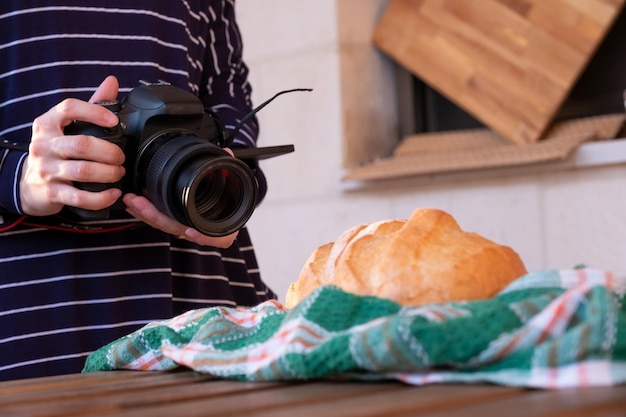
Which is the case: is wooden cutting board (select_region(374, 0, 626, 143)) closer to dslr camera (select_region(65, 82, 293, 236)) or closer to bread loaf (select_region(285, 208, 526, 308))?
dslr camera (select_region(65, 82, 293, 236))

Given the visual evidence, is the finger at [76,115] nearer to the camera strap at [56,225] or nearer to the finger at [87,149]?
the finger at [87,149]

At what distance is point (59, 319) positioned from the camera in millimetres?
933

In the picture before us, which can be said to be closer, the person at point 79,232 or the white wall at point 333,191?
the person at point 79,232

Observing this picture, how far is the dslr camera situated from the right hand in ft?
0.04

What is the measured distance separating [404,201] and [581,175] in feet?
1.14

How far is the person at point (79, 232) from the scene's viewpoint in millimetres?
914

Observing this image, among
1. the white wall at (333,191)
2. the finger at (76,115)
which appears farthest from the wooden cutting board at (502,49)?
the finger at (76,115)

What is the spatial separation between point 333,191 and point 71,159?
107 cm

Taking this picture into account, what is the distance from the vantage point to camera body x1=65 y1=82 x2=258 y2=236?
2.30ft

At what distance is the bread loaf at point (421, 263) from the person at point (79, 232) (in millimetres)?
262

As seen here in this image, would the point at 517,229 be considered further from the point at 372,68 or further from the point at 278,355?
the point at 278,355

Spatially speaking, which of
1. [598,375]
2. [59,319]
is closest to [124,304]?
[59,319]

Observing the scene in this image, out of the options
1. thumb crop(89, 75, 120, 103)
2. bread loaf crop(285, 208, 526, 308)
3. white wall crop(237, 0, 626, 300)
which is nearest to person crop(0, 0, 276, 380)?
thumb crop(89, 75, 120, 103)

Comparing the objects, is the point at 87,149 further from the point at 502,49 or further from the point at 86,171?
the point at 502,49
